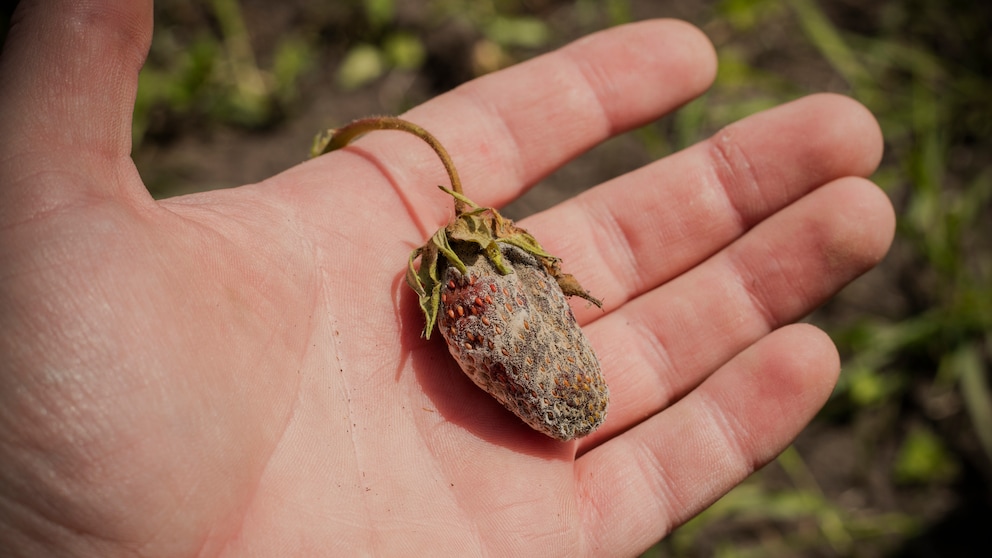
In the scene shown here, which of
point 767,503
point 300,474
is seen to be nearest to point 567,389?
point 300,474

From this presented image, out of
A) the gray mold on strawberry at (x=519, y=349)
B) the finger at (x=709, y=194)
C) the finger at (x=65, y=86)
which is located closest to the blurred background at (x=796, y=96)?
the finger at (x=709, y=194)

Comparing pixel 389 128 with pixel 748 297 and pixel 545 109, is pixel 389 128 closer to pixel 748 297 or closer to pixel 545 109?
pixel 545 109

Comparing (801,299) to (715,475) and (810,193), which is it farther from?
(715,475)

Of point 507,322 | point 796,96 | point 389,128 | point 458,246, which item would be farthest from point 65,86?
point 796,96

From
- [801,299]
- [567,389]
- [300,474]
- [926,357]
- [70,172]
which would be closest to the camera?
[70,172]

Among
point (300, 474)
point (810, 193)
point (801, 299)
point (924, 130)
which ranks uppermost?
point (300, 474)

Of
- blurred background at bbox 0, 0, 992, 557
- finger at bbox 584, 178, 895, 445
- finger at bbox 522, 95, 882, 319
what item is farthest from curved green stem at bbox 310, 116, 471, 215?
blurred background at bbox 0, 0, 992, 557

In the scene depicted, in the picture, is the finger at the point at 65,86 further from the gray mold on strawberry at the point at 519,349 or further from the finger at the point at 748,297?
the finger at the point at 748,297
